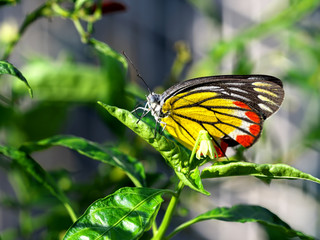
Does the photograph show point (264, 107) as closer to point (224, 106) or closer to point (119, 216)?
point (224, 106)

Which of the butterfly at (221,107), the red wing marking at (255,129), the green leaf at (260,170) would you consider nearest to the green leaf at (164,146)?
the green leaf at (260,170)

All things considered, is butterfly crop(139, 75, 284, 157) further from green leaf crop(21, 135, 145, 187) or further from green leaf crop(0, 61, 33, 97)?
green leaf crop(0, 61, 33, 97)

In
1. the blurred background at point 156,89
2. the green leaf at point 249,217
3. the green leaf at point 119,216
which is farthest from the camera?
the blurred background at point 156,89

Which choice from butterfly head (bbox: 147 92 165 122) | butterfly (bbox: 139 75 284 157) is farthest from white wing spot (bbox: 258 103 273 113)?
butterfly head (bbox: 147 92 165 122)

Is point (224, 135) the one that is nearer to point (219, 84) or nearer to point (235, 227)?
point (219, 84)

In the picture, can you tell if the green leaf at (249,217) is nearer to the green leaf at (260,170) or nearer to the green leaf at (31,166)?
the green leaf at (260,170)

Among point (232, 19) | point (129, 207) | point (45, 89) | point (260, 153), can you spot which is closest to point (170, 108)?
point (129, 207)

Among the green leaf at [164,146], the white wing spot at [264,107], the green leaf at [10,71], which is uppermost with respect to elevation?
the white wing spot at [264,107]
